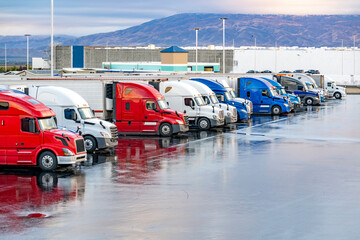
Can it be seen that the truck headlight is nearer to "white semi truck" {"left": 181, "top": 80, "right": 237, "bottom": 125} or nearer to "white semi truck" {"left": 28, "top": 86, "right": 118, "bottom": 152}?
"white semi truck" {"left": 28, "top": 86, "right": 118, "bottom": 152}

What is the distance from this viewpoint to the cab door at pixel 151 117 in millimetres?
36031

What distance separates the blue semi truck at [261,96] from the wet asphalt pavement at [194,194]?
19826 mm

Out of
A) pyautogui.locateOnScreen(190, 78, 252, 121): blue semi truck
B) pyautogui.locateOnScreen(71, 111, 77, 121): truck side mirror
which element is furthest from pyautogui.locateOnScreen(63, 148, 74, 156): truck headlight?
pyautogui.locateOnScreen(190, 78, 252, 121): blue semi truck

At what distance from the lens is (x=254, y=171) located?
77.9ft

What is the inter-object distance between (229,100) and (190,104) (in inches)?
284

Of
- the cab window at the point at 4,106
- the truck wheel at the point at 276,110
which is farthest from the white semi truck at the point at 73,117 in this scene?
the truck wheel at the point at 276,110

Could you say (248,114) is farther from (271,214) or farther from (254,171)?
(271,214)

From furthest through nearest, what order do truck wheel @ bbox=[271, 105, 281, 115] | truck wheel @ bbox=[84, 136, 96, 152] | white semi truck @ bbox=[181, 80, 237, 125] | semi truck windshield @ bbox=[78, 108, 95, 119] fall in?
truck wheel @ bbox=[271, 105, 281, 115] → white semi truck @ bbox=[181, 80, 237, 125] → semi truck windshield @ bbox=[78, 108, 95, 119] → truck wheel @ bbox=[84, 136, 96, 152]

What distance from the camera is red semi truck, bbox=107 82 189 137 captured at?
117 feet

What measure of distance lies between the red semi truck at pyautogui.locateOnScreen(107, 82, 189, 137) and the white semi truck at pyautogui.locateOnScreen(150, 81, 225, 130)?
3.48m

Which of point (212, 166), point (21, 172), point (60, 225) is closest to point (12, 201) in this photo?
point (60, 225)

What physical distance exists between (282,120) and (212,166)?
2359cm

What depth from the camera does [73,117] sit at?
2897 cm

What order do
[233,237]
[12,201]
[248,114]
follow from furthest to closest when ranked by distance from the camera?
[248,114]
[12,201]
[233,237]
